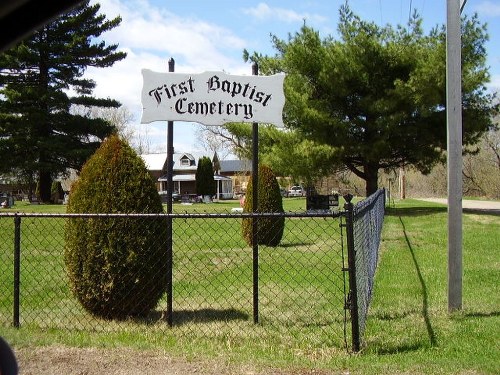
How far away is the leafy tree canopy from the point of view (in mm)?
22703

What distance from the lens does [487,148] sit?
5656cm

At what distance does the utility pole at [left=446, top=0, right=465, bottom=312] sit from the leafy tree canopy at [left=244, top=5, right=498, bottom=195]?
16.4 meters

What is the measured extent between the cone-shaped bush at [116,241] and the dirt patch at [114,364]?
3.47 feet

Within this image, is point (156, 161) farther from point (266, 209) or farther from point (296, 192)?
point (266, 209)

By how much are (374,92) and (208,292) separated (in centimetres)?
1801

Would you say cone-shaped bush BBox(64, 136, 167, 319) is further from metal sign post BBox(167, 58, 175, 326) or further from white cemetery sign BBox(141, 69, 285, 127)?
white cemetery sign BBox(141, 69, 285, 127)

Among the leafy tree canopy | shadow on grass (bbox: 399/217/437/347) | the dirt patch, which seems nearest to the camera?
the dirt patch

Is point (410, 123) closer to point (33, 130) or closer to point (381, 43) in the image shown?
point (381, 43)

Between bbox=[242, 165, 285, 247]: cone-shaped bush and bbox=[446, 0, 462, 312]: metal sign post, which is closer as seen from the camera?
bbox=[446, 0, 462, 312]: metal sign post

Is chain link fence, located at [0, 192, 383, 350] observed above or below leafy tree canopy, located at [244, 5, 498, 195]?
below

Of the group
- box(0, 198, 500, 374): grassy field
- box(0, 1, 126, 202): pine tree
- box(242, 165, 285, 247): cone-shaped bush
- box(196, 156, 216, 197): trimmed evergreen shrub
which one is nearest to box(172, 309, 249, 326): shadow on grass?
box(0, 198, 500, 374): grassy field

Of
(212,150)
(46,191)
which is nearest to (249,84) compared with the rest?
(46,191)

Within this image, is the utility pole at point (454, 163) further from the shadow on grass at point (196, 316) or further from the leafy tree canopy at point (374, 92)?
the leafy tree canopy at point (374, 92)

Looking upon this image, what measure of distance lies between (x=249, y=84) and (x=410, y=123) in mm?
19099
